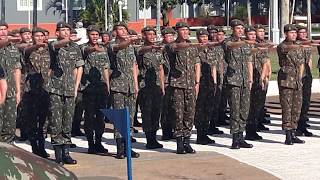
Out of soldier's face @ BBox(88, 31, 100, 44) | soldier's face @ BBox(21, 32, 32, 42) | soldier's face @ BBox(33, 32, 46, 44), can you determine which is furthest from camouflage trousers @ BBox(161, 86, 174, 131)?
soldier's face @ BBox(21, 32, 32, 42)

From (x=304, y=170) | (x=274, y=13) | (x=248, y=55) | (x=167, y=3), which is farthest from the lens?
(x=167, y=3)

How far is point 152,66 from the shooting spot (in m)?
10.5

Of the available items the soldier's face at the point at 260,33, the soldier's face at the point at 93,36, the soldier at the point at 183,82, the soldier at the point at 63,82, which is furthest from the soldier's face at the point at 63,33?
the soldier's face at the point at 260,33

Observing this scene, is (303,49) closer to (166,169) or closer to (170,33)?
(170,33)

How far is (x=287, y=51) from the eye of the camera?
10.7 meters

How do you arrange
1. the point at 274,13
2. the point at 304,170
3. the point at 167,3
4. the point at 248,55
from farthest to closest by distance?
the point at 167,3, the point at 274,13, the point at 248,55, the point at 304,170

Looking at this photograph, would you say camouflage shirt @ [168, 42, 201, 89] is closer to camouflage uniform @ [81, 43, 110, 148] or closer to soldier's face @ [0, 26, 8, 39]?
camouflage uniform @ [81, 43, 110, 148]

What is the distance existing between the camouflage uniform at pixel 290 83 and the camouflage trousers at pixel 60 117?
3.09 meters

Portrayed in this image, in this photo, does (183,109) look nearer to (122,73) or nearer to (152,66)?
(152,66)

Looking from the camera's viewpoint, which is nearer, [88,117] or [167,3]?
[88,117]

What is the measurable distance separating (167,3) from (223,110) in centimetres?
4359

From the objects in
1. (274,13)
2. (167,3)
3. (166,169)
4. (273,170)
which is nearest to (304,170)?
(273,170)

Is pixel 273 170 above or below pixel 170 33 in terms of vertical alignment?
below

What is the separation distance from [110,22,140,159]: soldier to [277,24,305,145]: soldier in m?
2.16
